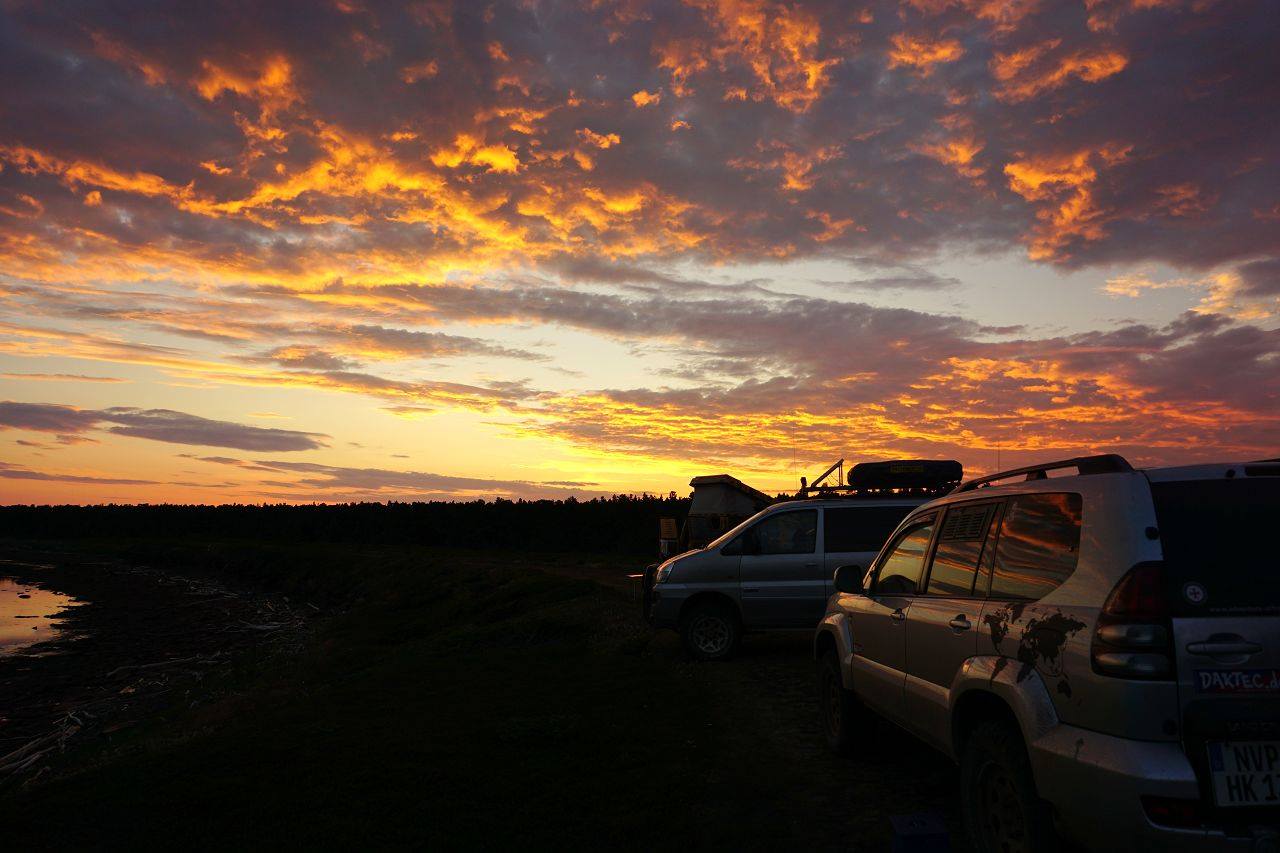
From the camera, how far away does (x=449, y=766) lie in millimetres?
8180

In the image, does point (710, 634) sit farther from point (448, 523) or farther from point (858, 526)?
point (448, 523)

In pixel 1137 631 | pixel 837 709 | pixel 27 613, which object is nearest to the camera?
pixel 1137 631

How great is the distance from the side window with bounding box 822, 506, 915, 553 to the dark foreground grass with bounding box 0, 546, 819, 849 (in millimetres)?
2967

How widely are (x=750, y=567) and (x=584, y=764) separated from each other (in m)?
5.84

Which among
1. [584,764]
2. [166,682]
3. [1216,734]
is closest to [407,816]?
Result: [584,764]

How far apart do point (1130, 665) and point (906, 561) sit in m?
2.75

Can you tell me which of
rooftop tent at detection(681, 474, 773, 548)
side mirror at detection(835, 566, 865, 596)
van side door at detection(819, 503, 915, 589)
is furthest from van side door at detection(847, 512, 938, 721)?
rooftop tent at detection(681, 474, 773, 548)

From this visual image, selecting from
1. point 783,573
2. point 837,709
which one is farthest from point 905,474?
point 837,709

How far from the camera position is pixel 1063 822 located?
12.7ft

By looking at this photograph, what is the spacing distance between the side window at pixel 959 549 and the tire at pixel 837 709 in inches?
81.4

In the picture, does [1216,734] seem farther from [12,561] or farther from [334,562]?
[12,561]

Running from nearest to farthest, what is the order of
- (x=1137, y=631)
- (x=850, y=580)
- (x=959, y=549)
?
(x=1137, y=631)
(x=959, y=549)
(x=850, y=580)

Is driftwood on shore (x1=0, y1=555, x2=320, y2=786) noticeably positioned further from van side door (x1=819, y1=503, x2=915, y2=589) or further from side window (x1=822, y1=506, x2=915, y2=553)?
side window (x1=822, y1=506, x2=915, y2=553)

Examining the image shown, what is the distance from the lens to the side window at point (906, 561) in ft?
19.9
